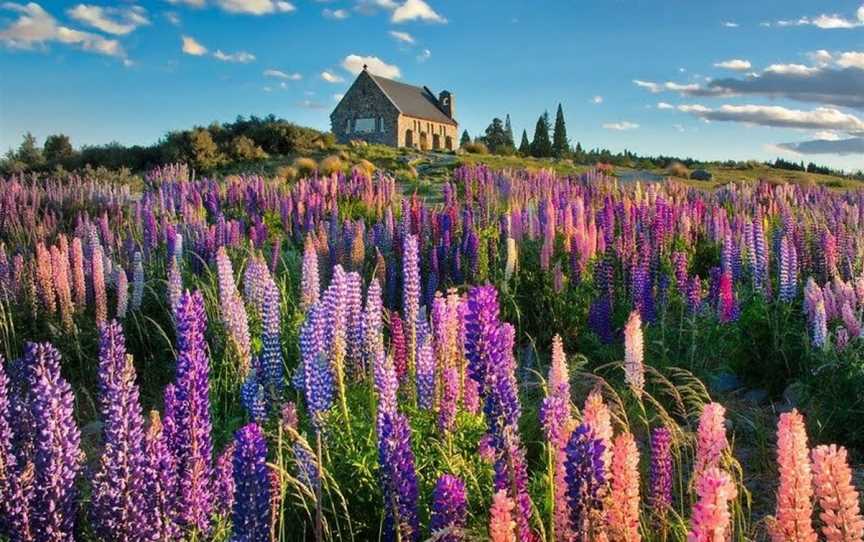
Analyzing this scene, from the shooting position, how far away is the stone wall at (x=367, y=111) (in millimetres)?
60344

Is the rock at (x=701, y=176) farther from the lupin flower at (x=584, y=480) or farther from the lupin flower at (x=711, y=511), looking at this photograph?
the lupin flower at (x=711, y=511)

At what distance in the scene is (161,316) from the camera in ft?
21.2

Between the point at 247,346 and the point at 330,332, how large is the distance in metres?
0.82

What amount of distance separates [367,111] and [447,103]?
50.8ft

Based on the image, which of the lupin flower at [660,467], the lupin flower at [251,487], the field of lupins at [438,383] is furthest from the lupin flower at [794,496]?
the lupin flower at [251,487]

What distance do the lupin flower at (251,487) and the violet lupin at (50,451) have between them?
0.59 m

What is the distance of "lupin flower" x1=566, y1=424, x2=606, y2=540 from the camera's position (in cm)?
191

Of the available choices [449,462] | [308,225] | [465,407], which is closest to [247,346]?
[465,407]

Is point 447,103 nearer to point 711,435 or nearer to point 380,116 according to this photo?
point 380,116

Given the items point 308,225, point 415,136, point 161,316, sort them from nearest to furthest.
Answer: point 161,316 < point 308,225 < point 415,136

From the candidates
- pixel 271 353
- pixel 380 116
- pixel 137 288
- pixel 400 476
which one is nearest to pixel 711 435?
pixel 400 476

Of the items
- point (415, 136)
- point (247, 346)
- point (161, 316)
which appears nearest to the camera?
point (247, 346)

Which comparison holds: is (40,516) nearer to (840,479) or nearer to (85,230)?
(840,479)

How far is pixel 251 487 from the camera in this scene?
87.9 inches
